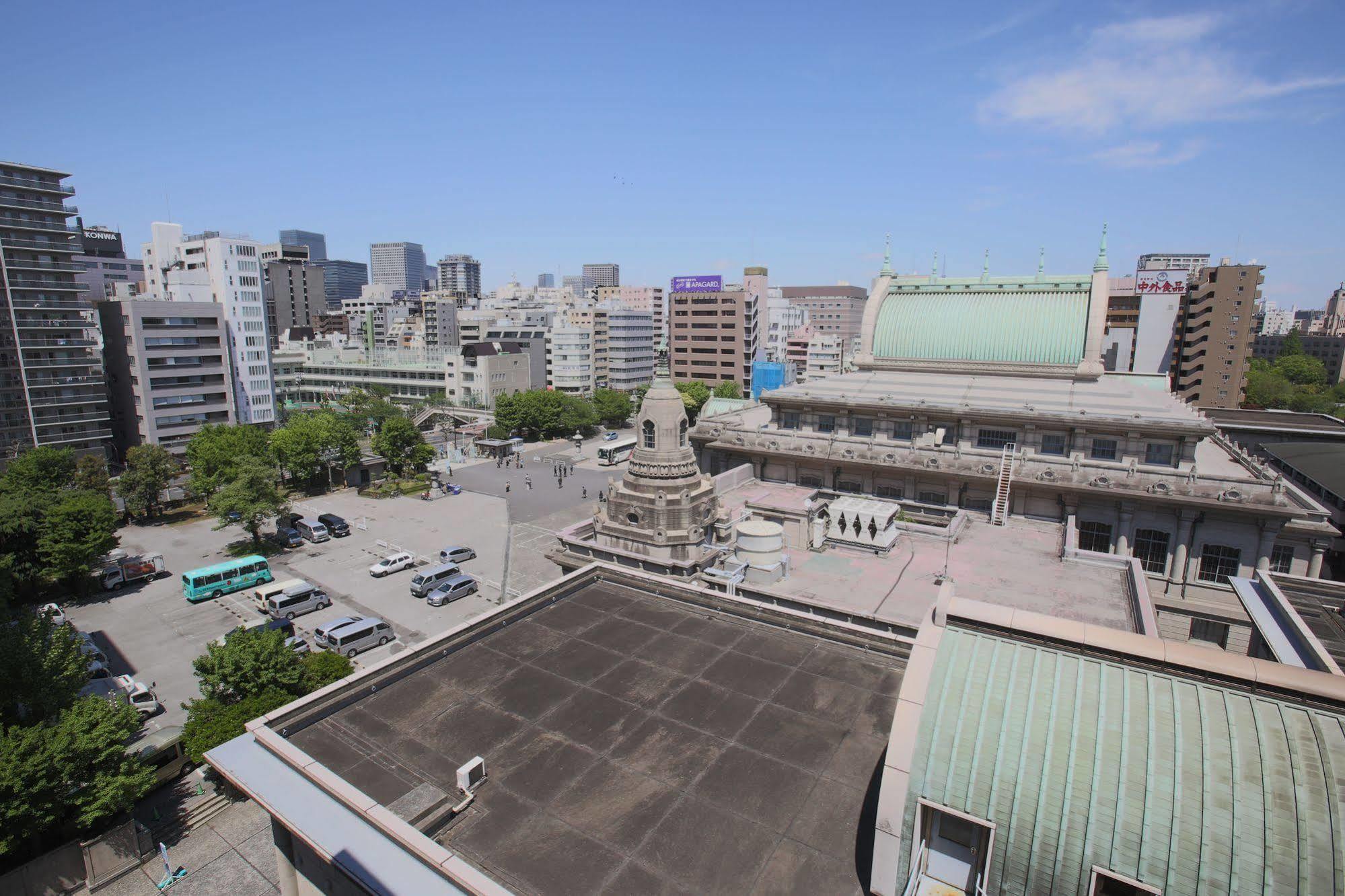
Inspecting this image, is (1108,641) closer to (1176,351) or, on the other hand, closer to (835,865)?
(835,865)

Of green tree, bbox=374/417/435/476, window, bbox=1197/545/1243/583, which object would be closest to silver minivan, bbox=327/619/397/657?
green tree, bbox=374/417/435/476

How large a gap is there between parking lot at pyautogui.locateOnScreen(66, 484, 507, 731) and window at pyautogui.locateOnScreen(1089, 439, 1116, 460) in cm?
4128

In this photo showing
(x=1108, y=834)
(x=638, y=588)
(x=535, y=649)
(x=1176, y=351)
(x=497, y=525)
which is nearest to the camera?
(x=1108, y=834)

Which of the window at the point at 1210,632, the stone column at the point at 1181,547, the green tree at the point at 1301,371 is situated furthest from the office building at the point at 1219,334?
the window at the point at 1210,632

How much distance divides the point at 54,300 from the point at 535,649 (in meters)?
90.1

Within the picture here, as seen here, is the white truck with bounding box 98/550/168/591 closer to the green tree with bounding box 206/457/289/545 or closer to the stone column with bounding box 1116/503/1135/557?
the green tree with bounding box 206/457/289/545

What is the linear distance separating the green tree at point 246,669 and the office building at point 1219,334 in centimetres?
11831

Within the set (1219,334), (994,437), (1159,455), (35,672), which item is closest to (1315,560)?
(1159,455)

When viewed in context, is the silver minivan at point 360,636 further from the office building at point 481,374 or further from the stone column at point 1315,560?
the office building at point 481,374

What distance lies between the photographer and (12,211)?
73.6 metres

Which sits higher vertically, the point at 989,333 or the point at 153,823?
the point at 989,333

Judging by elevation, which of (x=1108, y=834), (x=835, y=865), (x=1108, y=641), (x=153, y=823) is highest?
(x=1108, y=641)

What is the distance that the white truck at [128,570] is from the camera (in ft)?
174

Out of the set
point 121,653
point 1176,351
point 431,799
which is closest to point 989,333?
point 431,799
